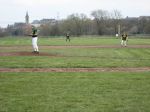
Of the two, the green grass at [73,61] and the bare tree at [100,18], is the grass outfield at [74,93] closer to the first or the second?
the green grass at [73,61]

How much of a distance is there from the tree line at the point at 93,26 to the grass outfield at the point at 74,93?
302 feet

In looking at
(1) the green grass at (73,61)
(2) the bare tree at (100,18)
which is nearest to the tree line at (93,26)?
(2) the bare tree at (100,18)

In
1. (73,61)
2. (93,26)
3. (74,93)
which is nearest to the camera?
(74,93)

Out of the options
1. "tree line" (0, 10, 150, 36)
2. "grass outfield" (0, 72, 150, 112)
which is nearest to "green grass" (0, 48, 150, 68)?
"grass outfield" (0, 72, 150, 112)

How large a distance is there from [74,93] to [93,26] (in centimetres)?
10743

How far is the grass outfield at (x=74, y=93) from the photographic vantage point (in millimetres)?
7496

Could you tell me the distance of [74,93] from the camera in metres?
9.03

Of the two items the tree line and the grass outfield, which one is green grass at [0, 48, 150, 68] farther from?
the tree line

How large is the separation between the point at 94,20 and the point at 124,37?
84344 mm

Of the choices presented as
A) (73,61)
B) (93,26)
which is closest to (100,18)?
(93,26)

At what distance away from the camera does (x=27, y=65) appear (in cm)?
1625

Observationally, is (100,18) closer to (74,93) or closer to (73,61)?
(73,61)

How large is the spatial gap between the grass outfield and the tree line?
92.2m

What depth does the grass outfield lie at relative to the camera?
7.50m
